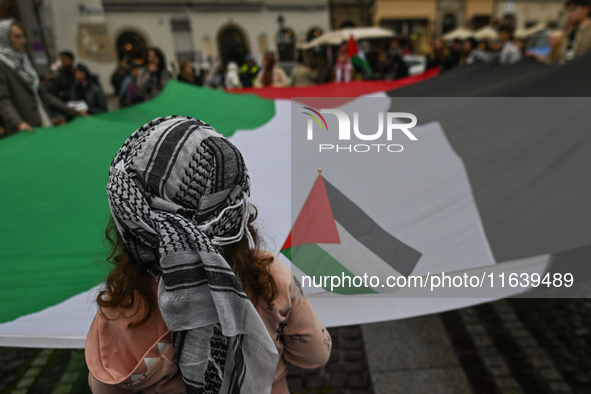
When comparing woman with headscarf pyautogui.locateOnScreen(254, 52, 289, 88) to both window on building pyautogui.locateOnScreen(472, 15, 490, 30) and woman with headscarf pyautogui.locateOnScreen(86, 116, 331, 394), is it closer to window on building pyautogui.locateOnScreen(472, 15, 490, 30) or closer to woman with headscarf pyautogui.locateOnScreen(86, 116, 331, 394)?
woman with headscarf pyautogui.locateOnScreen(86, 116, 331, 394)

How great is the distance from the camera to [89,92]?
571cm

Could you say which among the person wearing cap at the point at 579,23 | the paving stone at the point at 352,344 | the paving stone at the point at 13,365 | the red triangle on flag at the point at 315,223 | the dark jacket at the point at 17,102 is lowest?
the paving stone at the point at 352,344

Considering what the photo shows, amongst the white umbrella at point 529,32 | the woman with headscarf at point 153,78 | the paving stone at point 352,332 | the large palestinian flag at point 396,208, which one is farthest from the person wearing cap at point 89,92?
the white umbrella at point 529,32

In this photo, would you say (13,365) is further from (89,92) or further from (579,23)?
(579,23)

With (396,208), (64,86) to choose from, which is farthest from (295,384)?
(64,86)

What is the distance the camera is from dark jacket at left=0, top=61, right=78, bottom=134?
2.96 m

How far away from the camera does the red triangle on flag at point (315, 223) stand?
1.83 meters

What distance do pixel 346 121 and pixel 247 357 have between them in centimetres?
127

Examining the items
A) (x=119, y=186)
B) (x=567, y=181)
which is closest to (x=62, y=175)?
(x=119, y=186)

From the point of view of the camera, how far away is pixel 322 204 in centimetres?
194

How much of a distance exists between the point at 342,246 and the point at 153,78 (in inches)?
231

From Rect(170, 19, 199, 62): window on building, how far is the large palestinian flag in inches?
750

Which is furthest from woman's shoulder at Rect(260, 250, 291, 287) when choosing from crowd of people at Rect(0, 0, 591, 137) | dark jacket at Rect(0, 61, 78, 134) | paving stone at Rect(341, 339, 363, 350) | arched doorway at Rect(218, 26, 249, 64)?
arched doorway at Rect(218, 26, 249, 64)

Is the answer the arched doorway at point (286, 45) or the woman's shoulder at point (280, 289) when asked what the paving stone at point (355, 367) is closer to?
the woman's shoulder at point (280, 289)
